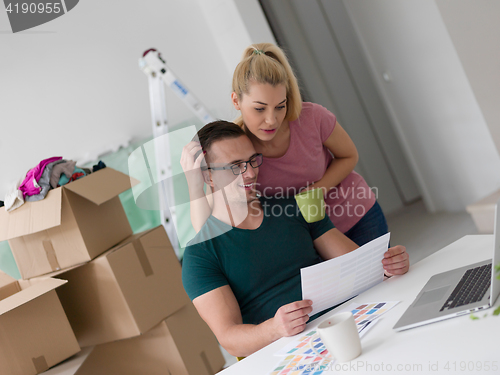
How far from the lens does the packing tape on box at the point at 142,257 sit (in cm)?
196

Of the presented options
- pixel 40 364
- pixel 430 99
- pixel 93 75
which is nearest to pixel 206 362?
pixel 40 364

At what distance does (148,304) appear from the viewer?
1926 mm

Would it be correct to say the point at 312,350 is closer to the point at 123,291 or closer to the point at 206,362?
the point at 123,291

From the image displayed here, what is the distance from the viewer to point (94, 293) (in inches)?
74.4

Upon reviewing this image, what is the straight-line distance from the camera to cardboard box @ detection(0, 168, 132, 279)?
178cm

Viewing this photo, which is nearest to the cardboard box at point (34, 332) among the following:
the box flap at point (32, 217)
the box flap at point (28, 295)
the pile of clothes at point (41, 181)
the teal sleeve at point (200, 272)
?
the box flap at point (28, 295)

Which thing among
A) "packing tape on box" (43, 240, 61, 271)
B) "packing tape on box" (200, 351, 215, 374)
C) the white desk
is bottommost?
"packing tape on box" (200, 351, 215, 374)

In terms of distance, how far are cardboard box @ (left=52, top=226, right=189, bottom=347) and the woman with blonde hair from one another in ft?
2.43

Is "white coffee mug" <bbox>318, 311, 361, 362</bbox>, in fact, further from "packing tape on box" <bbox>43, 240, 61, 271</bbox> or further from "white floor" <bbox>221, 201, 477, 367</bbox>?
Answer: "white floor" <bbox>221, 201, 477, 367</bbox>

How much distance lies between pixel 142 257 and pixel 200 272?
919 millimetres

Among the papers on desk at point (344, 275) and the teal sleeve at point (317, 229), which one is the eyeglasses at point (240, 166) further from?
the papers on desk at point (344, 275)

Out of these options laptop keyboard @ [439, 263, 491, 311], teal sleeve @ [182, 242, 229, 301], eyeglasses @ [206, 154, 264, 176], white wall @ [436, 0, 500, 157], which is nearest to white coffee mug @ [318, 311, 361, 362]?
laptop keyboard @ [439, 263, 491, 311]

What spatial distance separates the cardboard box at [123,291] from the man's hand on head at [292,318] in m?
1.06

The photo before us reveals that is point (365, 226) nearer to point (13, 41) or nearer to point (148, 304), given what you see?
point (148, 304)
